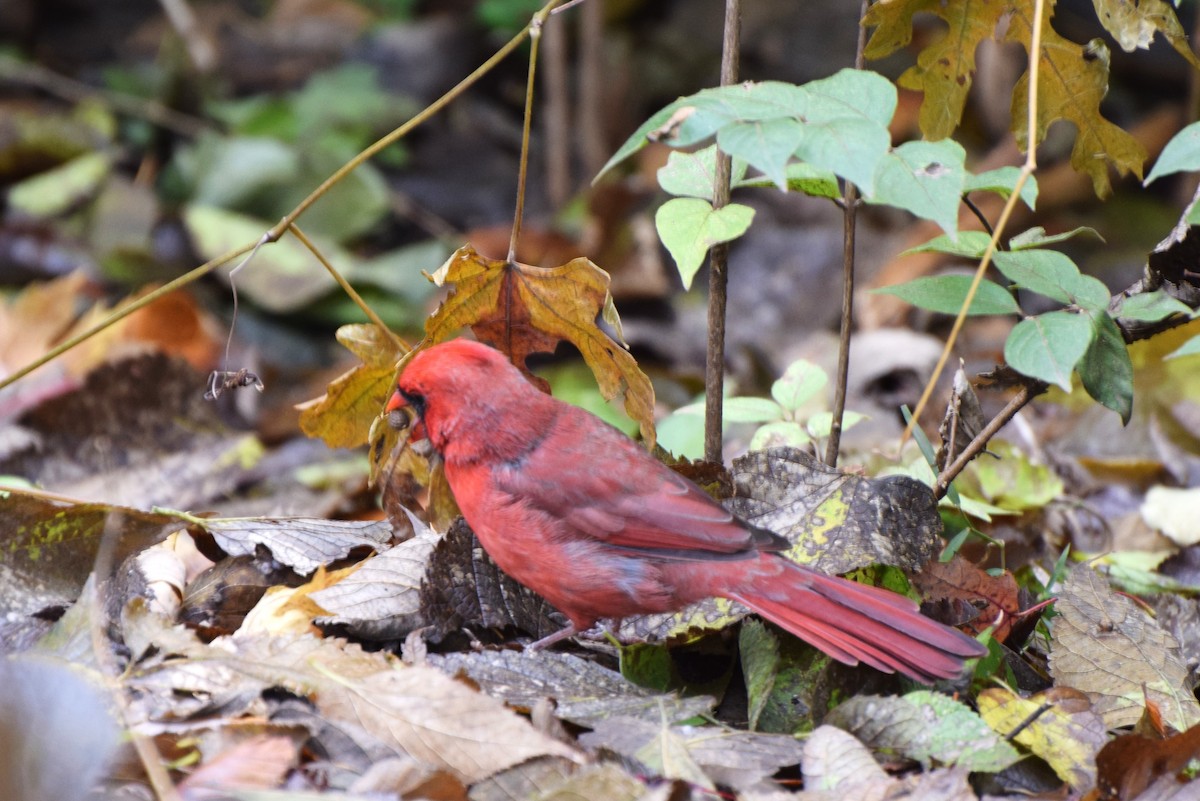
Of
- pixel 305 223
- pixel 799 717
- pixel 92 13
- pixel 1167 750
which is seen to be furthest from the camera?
pixel 92 13

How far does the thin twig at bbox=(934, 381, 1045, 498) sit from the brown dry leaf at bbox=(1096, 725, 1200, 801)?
59cm

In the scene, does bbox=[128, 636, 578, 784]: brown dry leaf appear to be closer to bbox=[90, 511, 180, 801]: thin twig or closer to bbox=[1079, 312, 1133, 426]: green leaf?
bbox=[90, 511, 180, 801]: thin twig

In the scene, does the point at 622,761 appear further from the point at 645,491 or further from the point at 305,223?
the point at 305,223

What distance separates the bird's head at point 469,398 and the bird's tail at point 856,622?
58 centimetres

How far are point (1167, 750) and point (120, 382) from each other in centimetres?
362

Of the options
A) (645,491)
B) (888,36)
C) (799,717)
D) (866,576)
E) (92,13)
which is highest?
(92,13)

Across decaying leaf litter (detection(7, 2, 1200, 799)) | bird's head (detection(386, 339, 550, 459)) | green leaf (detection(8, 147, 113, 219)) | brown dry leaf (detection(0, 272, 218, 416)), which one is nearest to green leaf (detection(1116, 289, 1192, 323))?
decaying leaf litter (detection(7, 2, 1200, 799))

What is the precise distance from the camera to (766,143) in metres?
1.89

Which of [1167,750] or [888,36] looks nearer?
[1167,750]

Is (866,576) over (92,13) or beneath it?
beneath

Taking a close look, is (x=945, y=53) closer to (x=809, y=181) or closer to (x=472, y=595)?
(x=809, y=181)


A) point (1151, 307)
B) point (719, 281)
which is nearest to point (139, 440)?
point (719, 281)

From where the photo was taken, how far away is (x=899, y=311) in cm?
555

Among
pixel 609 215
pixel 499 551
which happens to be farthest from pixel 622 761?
pixel 609 215
